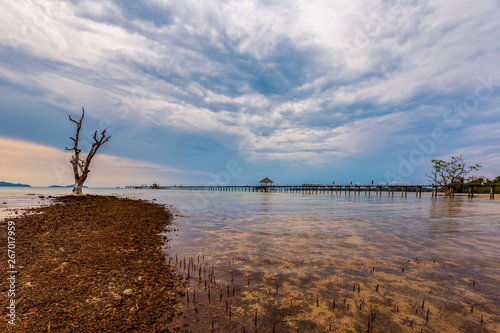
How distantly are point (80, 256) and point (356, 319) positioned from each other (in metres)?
6.30

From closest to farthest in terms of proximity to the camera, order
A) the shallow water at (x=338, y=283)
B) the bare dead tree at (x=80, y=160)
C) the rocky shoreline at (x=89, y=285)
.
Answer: the rocky shoreline at (x=89, y=285), the shallow water at (x=338, y=283), the bare dead tree at (x=80, y=160)

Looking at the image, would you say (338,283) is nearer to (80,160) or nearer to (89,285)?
(89,285)

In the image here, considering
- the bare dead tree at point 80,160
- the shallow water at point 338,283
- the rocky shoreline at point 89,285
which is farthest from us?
the bare dead tree at point 80,160

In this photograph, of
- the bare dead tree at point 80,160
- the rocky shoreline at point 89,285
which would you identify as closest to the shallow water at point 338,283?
the rocky shoreline at point 89,285

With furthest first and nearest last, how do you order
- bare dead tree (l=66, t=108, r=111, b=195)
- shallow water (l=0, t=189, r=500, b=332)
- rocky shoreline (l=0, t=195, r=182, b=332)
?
bare dead tree (l=66, t=108, r=111, b=195) → shallow water (l=0, t=189, r=500, b=332) → rocky shoreline (l=0, t=195, r=182, b=332)

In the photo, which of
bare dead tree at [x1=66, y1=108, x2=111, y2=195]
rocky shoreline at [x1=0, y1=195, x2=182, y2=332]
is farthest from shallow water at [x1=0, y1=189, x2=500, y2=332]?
bare dead tree at [x1=66, y1=108, x2=111, y2=195]

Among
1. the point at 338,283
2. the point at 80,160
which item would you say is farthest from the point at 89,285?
the point at 80,160

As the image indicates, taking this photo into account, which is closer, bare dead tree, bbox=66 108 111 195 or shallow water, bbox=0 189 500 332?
shallow water, bbox=0 189 500 332

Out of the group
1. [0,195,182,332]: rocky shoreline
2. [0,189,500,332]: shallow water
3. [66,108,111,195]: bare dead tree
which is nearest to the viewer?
[0,195,182,332]: rocky shoreline

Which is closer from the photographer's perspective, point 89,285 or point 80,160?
point 89,285

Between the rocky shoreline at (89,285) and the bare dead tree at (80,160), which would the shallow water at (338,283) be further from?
the bare dead tree at (80,160)

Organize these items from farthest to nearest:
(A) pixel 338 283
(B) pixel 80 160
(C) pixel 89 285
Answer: (B) pixel 80 160 < (A) pixel 338 283 < (C) pixel 89 285

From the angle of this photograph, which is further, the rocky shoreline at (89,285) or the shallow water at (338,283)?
the shallow water at (338,283)

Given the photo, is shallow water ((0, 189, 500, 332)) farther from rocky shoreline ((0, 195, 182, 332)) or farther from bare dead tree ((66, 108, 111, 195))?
bare dead tree ((66, 108, 111, 195))
